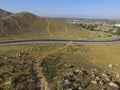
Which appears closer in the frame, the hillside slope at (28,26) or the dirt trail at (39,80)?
the dirt trail at (39,80)

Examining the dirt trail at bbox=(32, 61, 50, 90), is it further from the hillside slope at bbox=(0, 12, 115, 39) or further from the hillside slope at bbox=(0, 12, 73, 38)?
the hillside slope at bbox=(0, 12, 73, 38)

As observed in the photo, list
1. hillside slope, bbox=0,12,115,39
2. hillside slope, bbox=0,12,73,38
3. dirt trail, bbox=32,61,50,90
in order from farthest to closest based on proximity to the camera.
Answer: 1. hillside slope, bbox=0,12,73,38
2. hillside slope, bbox=0,12,115,39
3. dirt trail, bbox=32,61,50,90

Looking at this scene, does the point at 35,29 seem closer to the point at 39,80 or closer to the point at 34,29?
the point at 34,29

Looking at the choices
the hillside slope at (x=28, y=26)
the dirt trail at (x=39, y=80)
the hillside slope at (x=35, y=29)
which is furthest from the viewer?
the hillside slope at (x=28, y=26)

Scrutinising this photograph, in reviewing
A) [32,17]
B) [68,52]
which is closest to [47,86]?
[68,52]

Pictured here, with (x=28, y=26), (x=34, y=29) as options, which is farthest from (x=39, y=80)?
(x=28, y=26)

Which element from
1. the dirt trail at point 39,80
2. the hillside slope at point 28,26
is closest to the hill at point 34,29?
the hillside slope at point 28,26

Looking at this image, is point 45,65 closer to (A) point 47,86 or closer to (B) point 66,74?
(B) point 66,74

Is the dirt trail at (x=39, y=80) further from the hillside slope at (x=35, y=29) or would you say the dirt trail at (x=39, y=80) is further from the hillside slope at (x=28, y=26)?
the hillside slope at (x=28, y=26)

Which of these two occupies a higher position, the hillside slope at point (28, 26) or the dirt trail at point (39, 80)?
the hillside slope at point (28, 26)

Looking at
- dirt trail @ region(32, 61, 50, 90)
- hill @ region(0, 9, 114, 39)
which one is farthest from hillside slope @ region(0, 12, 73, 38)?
dirt trail @ region(32, 61, 50, 90)

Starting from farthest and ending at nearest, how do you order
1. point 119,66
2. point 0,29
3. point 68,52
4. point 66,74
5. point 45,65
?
point 0,29 → point 68,52 → point 119,66 → point 45,65 → point 66,74
